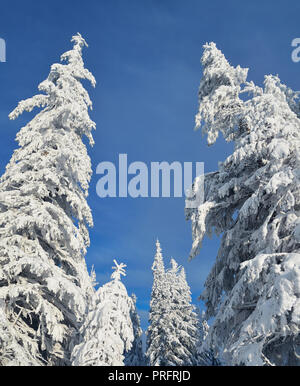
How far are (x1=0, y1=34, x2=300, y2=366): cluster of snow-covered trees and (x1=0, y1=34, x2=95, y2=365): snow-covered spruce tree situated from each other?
0.05 m

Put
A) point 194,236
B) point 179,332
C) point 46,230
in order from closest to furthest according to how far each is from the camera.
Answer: point 194,236 < point 46,230 < point 179,332

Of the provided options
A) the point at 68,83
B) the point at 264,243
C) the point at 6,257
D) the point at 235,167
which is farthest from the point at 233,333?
the point at 68,83

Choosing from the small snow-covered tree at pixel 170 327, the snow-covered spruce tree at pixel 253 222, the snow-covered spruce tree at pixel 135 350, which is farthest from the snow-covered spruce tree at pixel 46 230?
the snow-covered spruce tree at pixel 135 350

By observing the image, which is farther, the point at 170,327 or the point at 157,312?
the point at 157,312

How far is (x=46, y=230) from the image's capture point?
38.7ft

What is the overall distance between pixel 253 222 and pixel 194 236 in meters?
2.27

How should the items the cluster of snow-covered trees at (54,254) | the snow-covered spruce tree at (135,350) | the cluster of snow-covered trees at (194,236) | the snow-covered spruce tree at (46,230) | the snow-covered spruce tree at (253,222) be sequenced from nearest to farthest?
the snow-covered spruce tree at (253,222) → the cluster of snow-covered trees at (194,236) → the cluster of snow-covered trees at (54,254) → the snow-covered spruce tree at (46,230) → the snow-covered spruce tree at (135,350)

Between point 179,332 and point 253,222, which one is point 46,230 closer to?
point 253,222

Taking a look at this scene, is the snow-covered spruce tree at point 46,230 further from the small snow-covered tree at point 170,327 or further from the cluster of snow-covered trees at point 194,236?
the small snow-covered tree at point 170,327

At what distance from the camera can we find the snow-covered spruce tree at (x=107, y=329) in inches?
329

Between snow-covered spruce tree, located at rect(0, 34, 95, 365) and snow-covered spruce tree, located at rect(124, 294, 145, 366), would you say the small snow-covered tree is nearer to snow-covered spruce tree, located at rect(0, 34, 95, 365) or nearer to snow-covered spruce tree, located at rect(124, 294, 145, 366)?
snow-covered spruce tree, located at rect(124, 294, 145, 366)

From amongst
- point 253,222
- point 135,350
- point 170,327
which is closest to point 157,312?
point 170,327

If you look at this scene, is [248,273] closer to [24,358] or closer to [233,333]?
[233,333]

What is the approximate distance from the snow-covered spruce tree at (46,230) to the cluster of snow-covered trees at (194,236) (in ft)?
0.17
